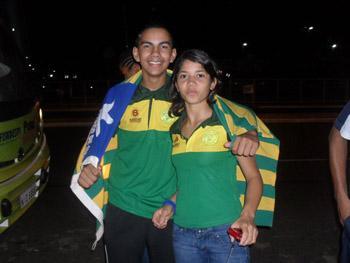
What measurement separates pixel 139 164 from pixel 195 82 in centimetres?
57

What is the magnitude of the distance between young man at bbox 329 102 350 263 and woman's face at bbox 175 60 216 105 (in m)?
0.78

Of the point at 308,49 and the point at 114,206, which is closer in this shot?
the point at 114,206

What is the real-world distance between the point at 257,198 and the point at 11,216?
2622 millimetres

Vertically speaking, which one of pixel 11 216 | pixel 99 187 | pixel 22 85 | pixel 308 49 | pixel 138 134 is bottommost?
pixel 11 216

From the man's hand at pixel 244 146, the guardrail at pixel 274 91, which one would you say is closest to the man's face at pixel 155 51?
the man's hand at pixel 244 146

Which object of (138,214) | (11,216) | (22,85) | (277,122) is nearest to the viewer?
(138,214)

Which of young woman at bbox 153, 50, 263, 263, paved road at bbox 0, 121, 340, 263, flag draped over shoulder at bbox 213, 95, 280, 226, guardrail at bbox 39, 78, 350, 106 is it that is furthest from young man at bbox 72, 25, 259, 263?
guardrail at bbox 39, 78, 350, 106

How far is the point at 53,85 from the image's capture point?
94.3 feet

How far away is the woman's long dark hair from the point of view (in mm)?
2396

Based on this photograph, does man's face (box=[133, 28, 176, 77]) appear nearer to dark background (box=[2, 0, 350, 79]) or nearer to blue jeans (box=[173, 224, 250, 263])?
blue jeans (box=[173, 224, 250, 263])

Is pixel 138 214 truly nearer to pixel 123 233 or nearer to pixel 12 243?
pixel 123 233

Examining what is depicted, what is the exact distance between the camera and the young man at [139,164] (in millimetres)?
2625

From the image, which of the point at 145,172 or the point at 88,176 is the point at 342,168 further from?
the point at 88,176

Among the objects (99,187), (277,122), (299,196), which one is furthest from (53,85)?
(99,187)
